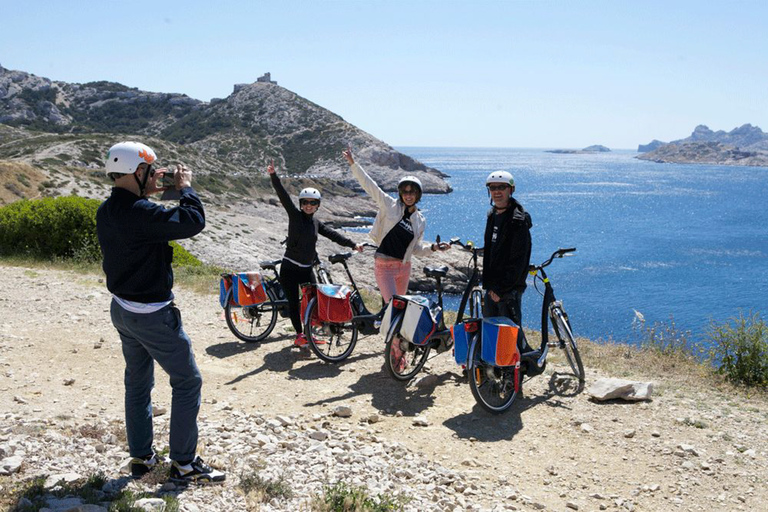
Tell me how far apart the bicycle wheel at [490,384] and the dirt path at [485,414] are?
15 centimetres

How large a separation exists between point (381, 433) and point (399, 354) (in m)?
1.40

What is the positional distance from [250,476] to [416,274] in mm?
43355

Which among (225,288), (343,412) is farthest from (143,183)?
(225,288)

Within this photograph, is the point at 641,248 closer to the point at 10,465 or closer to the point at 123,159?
the point at 123,159

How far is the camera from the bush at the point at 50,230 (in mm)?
15492

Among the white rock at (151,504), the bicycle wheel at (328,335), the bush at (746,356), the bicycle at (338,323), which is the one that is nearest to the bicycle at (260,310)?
the bicycle at (338,323)

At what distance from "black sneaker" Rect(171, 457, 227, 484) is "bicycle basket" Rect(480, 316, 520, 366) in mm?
2839

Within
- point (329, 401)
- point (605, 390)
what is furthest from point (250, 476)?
point (605, 390)

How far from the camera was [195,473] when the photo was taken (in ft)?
14.3

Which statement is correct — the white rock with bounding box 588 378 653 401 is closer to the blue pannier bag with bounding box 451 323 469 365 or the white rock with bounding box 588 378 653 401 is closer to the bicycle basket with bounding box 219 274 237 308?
the blue pannier bag with bounding box 451 323 469 365

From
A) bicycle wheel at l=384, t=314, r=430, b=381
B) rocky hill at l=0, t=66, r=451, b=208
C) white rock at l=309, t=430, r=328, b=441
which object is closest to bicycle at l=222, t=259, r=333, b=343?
bicycle wheel at l=384, t=314, r=430, b=381

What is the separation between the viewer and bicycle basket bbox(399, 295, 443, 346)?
6906 millimetres

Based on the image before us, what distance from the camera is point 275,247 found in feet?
156

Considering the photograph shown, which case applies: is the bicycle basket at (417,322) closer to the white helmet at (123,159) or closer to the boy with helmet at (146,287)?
the boy with helmet at (146,287)
